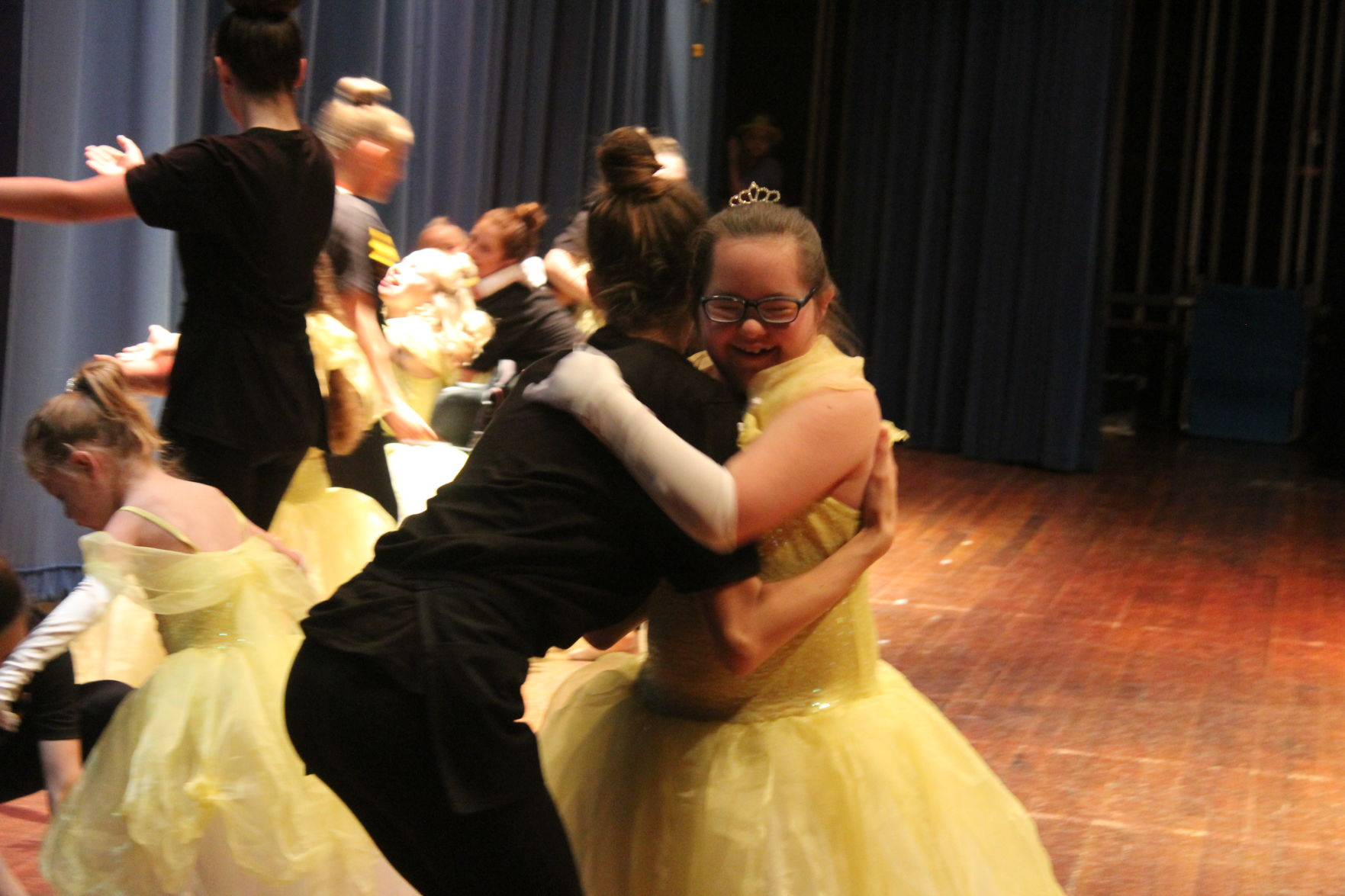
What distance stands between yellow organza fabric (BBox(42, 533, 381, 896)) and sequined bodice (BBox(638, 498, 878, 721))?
2.11 ft

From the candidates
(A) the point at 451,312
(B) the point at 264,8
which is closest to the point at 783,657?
(B) the point at 264,8

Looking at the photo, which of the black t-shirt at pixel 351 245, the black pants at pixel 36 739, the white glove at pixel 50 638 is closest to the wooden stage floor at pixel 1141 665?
the black pants at pixel 36 739

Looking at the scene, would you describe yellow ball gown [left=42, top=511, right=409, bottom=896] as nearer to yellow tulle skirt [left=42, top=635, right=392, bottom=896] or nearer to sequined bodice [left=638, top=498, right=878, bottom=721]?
yellow tulle skirt [left=42, top=635, right=392, bottom=896]

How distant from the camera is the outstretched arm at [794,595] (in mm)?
1496

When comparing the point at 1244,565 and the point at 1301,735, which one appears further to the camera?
the point at 1244,565

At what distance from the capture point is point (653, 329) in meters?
1.57

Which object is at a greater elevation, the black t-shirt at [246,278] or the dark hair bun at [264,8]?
the dark hair bun at [264,8]

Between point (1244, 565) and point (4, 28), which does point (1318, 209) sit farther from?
point (4, 28)

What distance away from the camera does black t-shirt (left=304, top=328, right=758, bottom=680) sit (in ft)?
4.61

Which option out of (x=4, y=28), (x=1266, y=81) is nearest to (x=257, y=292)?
(x=4, y=28)

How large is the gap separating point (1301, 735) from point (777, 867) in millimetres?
2446

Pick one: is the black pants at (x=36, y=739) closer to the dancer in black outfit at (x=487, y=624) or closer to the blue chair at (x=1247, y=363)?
the dancer in black outfit at (x=487, y=624)

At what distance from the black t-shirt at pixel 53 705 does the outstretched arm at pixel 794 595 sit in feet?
3.65

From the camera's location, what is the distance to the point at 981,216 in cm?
812
